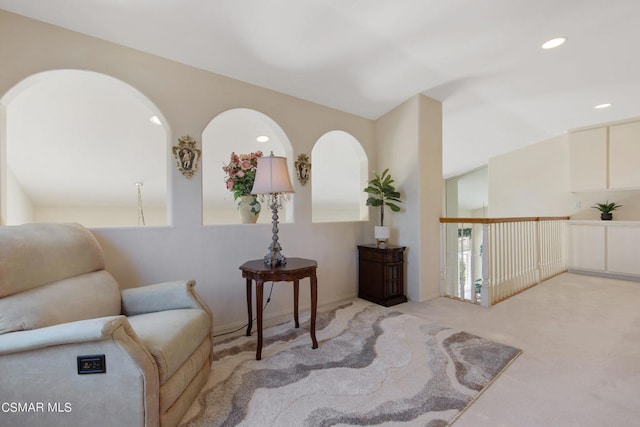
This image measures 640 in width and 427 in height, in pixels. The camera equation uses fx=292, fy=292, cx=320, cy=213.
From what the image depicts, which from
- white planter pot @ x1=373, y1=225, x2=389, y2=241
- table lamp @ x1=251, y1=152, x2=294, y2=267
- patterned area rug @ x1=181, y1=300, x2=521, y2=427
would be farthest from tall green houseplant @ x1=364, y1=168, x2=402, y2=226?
table lamp @ x1=251, y1=152, x2=294, y2=267

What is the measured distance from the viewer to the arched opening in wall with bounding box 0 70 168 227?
7.87 feet

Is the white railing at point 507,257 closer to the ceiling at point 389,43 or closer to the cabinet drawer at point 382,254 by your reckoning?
the cabinet drawer at point 382,254

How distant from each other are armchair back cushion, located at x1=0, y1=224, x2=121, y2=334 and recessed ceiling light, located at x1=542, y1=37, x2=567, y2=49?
13.0 ft

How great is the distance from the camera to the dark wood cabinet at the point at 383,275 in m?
3.24

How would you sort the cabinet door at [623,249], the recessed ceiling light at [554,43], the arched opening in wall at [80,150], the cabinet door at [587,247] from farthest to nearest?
the cabinet door at [587,247] < the cabinet door at [623,249] < the recessed ceiling light at [554,43] < the arched opening in wall at [80,150]

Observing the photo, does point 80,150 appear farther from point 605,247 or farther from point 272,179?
point 605,247

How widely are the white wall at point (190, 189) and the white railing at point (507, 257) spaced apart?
1561mm

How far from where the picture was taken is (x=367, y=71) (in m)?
2.83

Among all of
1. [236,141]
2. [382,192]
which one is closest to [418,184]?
[382,192]

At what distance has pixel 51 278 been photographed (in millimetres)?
1558

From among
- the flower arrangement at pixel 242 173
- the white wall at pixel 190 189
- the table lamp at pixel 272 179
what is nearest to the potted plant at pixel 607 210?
the white wall at pixel 190 189

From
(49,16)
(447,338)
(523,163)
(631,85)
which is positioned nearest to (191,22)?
(49,16)

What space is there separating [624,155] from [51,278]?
→ 6.81m

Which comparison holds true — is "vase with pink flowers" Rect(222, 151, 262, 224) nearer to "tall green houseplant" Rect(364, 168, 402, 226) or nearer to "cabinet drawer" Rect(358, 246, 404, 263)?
"tall green houseplant" Rect(364, 168, 402, 226)
